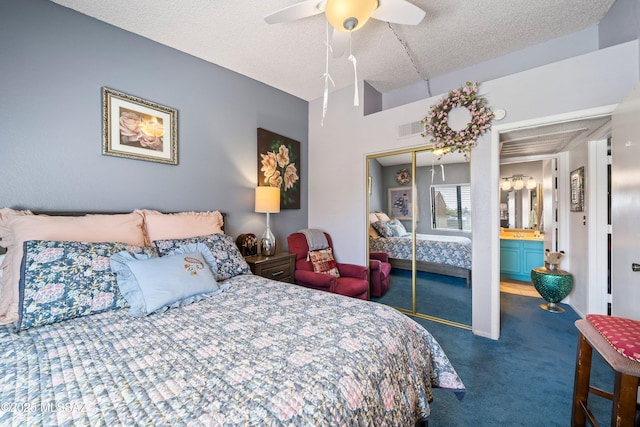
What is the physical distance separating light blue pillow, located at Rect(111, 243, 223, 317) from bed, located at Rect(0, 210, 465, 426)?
0.04 feet

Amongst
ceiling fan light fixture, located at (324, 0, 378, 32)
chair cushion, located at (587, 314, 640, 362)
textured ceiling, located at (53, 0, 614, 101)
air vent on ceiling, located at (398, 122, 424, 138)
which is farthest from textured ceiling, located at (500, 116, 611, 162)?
ceiling fan light fixture, located at (324, 0, 378, 32)

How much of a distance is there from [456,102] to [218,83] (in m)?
2.54

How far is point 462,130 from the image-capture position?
8.48 feet

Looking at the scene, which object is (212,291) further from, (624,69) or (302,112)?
(624,69)

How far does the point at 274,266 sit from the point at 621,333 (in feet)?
8.09

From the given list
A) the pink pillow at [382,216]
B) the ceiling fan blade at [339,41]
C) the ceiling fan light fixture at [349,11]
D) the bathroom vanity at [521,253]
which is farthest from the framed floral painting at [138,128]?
the bathroom vanity at [521,253]

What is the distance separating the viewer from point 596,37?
2441 mm

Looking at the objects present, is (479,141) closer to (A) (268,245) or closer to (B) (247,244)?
(A) (268,245)

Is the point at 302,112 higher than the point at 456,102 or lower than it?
higher

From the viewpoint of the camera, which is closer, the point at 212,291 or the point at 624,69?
the point at 212,291

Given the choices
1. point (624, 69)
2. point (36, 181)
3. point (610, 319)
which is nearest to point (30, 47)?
point (36, 181)

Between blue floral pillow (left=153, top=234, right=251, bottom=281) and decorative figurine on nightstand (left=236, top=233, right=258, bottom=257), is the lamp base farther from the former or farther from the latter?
blue floral pillow (left=153, top=234, right=251, bottom=281)

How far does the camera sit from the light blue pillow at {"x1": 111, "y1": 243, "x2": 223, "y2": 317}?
1409mm

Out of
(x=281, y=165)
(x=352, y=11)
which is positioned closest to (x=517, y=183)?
(x=281, y=165)
